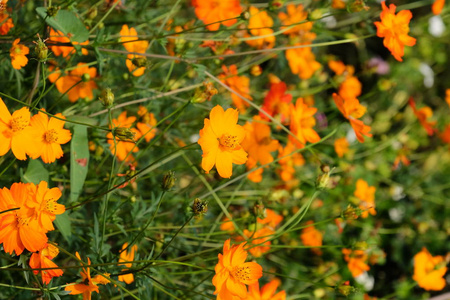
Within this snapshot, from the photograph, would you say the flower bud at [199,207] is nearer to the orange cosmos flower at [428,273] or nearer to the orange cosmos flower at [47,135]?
the orange cosmos flower at [47,135]

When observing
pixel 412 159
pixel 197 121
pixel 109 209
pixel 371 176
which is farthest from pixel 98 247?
pixel 412 159

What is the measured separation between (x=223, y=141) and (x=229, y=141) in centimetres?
1

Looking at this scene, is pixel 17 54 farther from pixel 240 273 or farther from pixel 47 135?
pixel 240 273

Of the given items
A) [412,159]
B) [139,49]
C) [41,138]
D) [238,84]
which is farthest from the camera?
[412,159]

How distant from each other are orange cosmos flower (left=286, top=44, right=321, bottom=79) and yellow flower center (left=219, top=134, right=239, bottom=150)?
1.99ft

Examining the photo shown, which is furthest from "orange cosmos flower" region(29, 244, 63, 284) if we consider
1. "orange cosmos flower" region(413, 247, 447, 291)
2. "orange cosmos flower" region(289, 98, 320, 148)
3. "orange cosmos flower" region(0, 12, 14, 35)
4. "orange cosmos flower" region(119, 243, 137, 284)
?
"orange cosmos flower" region(413, 247, 447, 291)

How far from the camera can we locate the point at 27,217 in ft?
2.71

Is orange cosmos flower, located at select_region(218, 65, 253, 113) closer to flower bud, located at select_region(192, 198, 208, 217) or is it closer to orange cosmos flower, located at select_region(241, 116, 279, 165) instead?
orange cosmos flower, located at select_region(241, 116, 279, 165)

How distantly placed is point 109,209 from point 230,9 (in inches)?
20.9

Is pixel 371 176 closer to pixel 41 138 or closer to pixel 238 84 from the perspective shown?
pixel 238 84

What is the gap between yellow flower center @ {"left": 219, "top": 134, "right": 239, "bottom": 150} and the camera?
2.96 ft

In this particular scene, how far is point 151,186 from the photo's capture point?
1.31 metres

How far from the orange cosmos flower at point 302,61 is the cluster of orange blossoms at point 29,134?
0.73 m

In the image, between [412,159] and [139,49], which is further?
[412,159]
